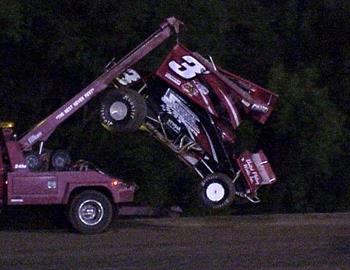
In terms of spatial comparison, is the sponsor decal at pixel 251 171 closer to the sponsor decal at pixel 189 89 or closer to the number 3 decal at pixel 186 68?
the sponsor decal at pixel 189 89

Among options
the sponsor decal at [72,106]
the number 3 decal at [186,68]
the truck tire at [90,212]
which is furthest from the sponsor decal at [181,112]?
the truck tire at [90,212]

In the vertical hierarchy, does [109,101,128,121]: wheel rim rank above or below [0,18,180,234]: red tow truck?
above

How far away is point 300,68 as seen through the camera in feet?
104

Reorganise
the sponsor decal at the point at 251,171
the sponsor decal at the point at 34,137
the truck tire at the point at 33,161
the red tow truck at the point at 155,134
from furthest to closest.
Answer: the sponsor decal at the point at 251,171
the sponsor decal at the point at 34,137
the truck tire at the point at 33,161
the red tow truck at the point at 155,134

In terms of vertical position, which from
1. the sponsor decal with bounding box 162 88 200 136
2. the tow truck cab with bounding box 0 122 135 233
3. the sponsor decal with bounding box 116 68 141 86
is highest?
the sponsor decal with bounding box 116 68 141 86

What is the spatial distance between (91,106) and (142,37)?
1882mm

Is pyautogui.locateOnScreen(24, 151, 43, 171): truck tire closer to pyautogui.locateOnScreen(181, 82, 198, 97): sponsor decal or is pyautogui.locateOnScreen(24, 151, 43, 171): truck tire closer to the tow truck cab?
the tow truck cab

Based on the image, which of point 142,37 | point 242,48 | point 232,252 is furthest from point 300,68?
point 232,252

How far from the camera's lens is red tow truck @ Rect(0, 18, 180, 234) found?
72.4 ft

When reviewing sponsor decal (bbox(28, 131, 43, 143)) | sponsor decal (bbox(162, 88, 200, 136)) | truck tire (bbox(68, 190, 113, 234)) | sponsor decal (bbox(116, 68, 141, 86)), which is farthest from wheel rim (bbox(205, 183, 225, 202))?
sponsor decal (bbox(28, 131, 43, 143))

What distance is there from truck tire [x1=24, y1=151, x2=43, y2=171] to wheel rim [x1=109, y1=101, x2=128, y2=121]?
1.58 metres

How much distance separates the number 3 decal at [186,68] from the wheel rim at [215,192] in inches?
82.1

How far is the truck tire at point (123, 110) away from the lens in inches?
886

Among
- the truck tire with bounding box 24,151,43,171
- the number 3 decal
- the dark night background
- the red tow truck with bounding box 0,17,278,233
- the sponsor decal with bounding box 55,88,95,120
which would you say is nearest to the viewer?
the red tow truck with bounding box 0,17,278,233
